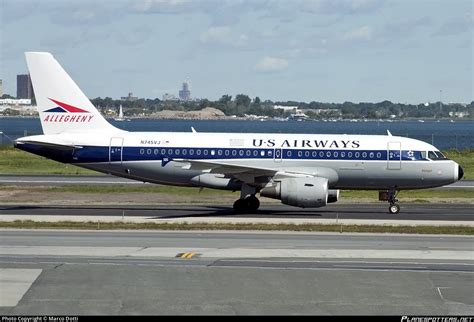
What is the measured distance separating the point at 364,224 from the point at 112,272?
15.3 metres

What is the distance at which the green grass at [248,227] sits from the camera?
34.1m

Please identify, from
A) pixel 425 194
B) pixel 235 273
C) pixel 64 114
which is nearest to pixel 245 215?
pixel 64 114

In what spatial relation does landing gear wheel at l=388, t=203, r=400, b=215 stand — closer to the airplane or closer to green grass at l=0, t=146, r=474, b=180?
the airplane

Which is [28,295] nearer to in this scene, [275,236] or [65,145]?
[275,236]

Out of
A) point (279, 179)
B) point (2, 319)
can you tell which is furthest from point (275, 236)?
point (2, 319)

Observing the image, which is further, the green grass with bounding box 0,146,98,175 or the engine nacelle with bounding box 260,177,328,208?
the green grass with bounding box 0,146,98,175

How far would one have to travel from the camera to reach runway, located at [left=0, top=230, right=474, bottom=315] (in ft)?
64.5

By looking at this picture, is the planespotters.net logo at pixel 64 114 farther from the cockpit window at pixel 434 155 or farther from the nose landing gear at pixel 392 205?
the cockpit window at pixel 434 155

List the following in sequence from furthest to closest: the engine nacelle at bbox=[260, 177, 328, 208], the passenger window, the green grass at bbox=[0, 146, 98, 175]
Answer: the green grass at bbox=[0, 146, 98, 175] < the passenger window < the engine nacelle at bbox=[260, 177, 328, 208]

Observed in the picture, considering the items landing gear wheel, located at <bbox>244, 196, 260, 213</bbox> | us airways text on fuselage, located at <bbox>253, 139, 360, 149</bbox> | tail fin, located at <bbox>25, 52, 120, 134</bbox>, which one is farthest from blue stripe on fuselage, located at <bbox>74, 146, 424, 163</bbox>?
landing gear wheel, located at <bbox>244, 196, 260, 213</bbox>

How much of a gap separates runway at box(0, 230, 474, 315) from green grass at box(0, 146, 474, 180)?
36.2 metres

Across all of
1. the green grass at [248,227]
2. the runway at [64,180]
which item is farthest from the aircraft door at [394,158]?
the runway at [64,180]

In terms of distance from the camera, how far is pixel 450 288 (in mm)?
21938

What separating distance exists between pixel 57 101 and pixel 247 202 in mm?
10250
